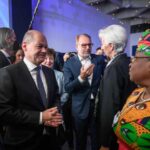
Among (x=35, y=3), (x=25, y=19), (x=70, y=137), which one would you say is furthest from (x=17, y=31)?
(x=70, y=137)

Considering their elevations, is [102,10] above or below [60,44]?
above

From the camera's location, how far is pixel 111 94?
194 centimetres

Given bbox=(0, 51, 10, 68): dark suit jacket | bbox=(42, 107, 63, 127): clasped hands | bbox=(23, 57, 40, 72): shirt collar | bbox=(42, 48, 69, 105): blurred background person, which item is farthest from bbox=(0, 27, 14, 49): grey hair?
bbox=(42, 107, 63, 127): clasped hands

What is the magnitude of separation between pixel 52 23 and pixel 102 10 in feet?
10.1

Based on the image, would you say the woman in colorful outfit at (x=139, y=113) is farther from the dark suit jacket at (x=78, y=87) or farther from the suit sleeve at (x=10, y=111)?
the dark suit jacket at (x=78, y=87)

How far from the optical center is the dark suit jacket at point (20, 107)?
1765 mm

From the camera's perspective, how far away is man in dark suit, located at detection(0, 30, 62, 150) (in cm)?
177

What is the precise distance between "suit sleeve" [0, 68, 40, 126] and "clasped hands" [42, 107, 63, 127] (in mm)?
45

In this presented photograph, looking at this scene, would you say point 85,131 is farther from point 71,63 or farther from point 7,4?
point 7,4

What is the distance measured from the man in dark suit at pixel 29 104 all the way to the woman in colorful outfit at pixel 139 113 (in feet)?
1.79

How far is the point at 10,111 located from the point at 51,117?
247 millimetres

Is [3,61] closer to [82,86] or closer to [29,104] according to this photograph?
[82,86]

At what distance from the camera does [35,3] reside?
504 cm

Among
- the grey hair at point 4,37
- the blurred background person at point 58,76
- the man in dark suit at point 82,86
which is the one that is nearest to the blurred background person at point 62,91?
the blurred background person at point 58,76
